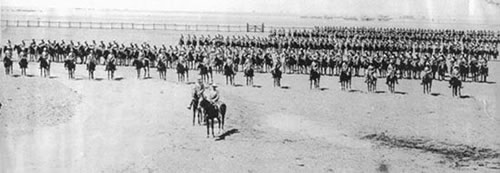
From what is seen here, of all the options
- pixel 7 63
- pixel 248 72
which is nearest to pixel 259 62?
pixel 248 72

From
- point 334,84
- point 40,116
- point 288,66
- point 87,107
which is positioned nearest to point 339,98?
point 334,84

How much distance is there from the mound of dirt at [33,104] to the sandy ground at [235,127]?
1.5 inches

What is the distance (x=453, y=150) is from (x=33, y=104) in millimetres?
14659

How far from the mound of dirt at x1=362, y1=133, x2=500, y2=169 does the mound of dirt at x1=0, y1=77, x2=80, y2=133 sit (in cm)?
1065

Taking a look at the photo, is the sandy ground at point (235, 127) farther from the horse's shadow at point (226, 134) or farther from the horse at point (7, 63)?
the horse at point (7, 63)

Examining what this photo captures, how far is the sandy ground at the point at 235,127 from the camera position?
1515 cm

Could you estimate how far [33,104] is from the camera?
829 inches

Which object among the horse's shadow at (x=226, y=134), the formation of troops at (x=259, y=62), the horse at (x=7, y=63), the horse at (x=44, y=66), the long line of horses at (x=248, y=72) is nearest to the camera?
the horse's shadow at (x=226, y=134)

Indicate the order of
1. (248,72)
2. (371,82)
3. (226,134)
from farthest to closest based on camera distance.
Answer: (248,72)
(371,82)
(226,134)

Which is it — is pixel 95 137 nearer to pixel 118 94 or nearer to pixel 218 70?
pixel 118 94

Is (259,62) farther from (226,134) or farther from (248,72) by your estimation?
(226,134)

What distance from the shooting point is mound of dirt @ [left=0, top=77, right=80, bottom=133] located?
18.8 metres

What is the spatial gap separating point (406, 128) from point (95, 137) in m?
10.5

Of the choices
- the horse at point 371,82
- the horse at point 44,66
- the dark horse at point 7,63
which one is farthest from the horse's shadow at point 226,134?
the dark horse at point 7,63
